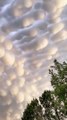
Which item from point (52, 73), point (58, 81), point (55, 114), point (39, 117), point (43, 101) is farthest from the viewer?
point (39, 117)

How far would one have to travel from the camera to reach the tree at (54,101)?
1701 inches

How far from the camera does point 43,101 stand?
220 ft

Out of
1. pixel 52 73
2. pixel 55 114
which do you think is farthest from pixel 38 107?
pixel 52 73

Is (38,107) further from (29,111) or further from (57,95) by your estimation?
(57,95)

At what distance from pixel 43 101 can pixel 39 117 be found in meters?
7.16

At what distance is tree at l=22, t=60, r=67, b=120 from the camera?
4321 cm

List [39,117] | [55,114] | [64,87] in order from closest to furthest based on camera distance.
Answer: [64,87]
[55,114]
[39,117]

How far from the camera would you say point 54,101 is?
52.4 meters

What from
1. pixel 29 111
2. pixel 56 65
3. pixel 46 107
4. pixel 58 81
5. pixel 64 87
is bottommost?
pixel 64 87

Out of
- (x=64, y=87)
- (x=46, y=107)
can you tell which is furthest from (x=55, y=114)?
(x=64, y=87)

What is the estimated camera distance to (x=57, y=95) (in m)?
43.6

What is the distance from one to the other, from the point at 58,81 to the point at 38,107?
2802 centimetres

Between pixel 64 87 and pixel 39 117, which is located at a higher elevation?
pixel 39 117

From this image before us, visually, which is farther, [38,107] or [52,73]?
[38,107]
